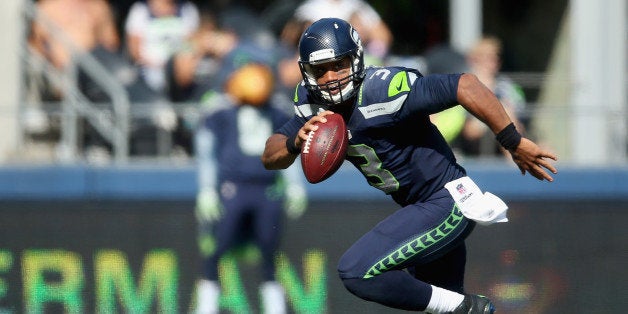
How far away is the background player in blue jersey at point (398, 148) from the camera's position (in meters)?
5.55

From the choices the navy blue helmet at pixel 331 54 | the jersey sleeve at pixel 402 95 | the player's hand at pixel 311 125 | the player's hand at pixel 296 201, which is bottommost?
the player's hand at pixel 296 201

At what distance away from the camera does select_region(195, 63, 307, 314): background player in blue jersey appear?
349 inches

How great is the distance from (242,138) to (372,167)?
3335mm

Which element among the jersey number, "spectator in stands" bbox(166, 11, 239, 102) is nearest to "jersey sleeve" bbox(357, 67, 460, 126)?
the jersey number

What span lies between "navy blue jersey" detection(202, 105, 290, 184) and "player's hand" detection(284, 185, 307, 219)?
0.87ft

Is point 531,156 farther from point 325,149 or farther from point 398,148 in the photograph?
point 325,149

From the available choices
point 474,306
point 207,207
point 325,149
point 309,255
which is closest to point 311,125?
point 325,149

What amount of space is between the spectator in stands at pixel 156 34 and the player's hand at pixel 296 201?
1.59 meters

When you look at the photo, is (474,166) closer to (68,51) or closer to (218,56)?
(218,56)

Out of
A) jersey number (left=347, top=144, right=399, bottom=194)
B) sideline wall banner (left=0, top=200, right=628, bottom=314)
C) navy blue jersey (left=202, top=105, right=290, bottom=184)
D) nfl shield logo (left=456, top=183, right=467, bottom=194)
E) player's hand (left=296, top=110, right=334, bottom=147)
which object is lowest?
sideline wall banner (left=0, top=200, right=628, bottom=314)

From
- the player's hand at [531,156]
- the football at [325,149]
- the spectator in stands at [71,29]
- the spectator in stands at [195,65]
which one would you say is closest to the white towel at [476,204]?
the player's hand at [531,156]

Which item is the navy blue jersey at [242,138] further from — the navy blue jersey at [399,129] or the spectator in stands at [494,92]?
the navy blue jersey at [399,129]

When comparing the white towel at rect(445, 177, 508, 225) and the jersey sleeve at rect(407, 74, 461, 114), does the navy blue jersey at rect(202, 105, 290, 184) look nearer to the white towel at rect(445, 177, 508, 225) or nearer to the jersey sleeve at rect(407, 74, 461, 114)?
the white towel at rect(445, 177, 508, 225)

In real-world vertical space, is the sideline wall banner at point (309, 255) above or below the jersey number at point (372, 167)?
below
